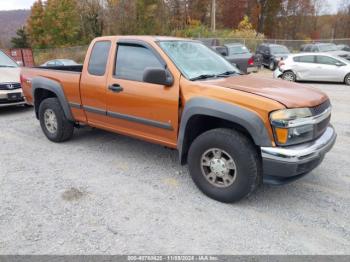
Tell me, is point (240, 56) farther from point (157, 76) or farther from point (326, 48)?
point (157, 76)

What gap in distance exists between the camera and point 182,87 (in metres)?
3.93

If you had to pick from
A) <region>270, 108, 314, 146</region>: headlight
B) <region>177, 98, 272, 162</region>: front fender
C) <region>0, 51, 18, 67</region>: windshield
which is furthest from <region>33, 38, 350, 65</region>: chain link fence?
<region>270, 108, 314, 146</region>: headlight

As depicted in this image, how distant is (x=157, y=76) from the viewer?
387 centimetres

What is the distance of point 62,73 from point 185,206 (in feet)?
10.6

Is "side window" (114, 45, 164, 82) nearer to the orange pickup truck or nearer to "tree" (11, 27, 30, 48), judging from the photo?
the orange pickup truck

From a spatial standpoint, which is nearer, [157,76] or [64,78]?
[157,76]

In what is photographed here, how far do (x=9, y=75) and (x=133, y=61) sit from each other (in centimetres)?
542

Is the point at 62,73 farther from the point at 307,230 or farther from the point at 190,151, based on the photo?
the point at 307,230

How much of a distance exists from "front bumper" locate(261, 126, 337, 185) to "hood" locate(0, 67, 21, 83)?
7.17 m

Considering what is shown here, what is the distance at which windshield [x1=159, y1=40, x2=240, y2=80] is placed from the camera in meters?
4.16

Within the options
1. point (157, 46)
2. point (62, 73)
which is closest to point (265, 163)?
point (157, 46)

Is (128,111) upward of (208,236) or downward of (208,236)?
upward

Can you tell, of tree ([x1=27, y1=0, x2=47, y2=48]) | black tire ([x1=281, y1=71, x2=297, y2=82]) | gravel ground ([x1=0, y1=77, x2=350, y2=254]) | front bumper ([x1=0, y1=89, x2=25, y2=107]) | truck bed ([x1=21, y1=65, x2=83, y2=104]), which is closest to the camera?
gravel ground ([x1=0, y1=77, x2=350, y2=254])

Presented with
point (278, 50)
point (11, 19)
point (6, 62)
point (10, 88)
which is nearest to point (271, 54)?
point (278, 50)
